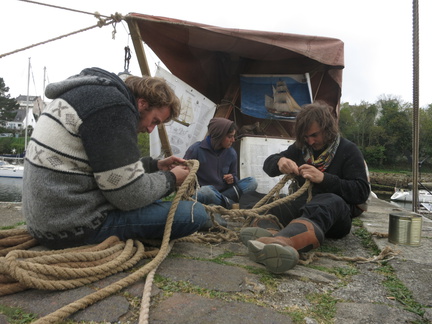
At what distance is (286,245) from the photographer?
162 cm

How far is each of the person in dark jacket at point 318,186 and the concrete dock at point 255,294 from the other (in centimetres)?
17

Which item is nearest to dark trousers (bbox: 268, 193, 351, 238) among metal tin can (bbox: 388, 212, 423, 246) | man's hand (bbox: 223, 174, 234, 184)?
metal tin can (bbox: 388, 212, 423, 246)

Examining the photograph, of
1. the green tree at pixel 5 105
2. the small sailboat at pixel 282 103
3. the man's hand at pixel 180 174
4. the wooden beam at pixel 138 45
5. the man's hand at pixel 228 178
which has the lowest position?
the man's hand at pixel 228 178

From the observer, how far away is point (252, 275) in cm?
155

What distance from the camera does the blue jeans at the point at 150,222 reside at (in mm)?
1642

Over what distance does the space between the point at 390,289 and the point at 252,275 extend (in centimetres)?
66

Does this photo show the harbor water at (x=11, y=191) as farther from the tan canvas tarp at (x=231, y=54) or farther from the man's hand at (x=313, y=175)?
the man's hand at (x=313, y=175)

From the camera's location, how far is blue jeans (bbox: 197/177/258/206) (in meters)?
3.26

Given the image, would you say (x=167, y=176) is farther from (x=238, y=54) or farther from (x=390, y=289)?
(x=238, y=54)

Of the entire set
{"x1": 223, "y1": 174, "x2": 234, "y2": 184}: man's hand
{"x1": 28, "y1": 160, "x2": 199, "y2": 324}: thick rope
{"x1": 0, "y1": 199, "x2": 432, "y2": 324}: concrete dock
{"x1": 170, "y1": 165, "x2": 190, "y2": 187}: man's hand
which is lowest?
{"x1": 0, "y1": 199, "x2": 432, "y2": 324}: concrete dock

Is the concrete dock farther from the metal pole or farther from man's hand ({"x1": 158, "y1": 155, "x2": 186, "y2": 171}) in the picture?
the metal pole

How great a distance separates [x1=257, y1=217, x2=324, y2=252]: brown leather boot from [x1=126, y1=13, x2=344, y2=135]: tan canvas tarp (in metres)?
3.56

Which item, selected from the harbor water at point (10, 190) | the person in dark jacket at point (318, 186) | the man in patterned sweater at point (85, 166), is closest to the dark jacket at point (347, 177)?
the person in dark jacket at point (318, 186)

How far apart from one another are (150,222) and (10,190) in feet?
84.8
